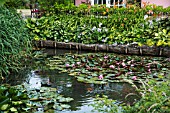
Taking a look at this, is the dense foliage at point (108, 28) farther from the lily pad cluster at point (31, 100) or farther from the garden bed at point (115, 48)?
the lily pad cluster at point (31, 100)

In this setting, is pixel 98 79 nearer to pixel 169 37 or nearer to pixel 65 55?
pixel 65 55

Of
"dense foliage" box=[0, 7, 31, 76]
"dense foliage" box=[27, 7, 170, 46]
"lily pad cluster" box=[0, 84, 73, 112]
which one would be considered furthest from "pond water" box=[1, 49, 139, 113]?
"dense foliage" box=[27, 7, 170, 46]

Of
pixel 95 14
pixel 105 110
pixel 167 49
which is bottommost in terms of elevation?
pixel 105 110

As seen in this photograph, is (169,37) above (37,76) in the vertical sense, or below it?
above

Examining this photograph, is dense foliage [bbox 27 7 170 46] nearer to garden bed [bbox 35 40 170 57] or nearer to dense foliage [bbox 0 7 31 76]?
garden bed [bbox 35 40 170 57]

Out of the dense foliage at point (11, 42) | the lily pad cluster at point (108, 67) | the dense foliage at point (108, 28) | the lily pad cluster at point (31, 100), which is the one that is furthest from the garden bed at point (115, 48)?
the lily pad cluster at point (31, 100)

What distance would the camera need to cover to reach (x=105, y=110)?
434 cm

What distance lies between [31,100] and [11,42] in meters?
2.34

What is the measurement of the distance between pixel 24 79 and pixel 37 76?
1.17 feet

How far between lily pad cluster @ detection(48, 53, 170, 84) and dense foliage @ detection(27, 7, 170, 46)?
103 cm

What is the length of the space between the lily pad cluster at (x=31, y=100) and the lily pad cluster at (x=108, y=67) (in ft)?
3.67

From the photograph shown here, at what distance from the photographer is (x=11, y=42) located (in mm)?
6973

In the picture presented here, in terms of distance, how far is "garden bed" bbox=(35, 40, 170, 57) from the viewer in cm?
896

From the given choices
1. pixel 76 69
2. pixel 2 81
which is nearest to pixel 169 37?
pixel 76 69
